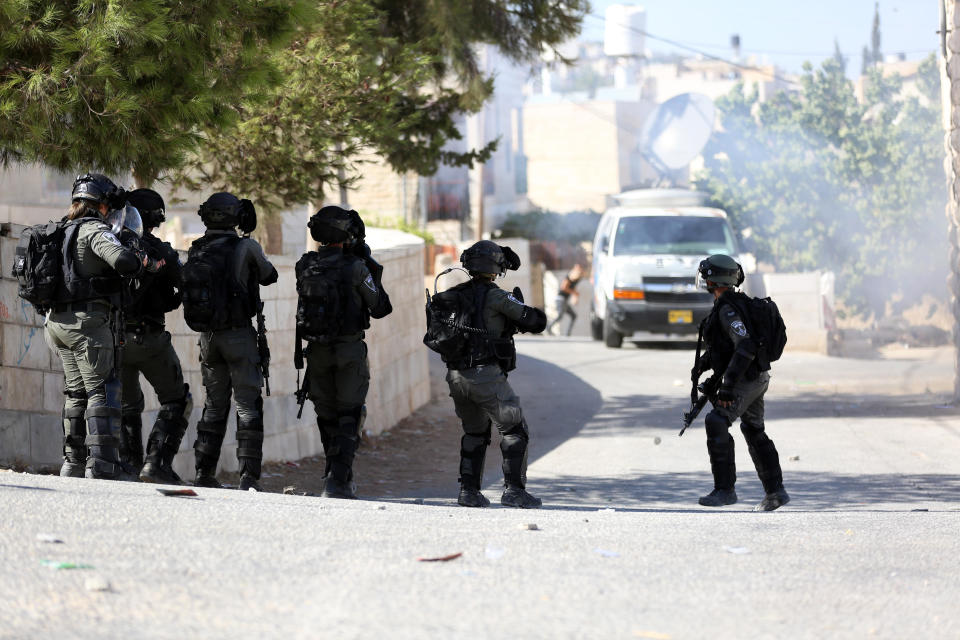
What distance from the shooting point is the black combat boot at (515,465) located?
7.44 m

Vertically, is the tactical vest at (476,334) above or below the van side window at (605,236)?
below

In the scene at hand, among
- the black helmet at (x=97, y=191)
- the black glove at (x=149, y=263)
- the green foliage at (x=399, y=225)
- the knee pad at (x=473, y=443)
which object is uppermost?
the green foliage at (x=399, y=225)

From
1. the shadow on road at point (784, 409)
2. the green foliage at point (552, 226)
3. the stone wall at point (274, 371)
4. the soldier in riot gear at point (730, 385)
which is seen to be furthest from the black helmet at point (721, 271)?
the green foliage at point (552, 226)

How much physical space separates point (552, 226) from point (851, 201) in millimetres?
13486

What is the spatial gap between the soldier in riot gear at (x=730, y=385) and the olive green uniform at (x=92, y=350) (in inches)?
135

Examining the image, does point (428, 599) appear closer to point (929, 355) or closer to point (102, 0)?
point (102, 0)

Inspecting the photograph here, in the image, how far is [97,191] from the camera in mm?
6707

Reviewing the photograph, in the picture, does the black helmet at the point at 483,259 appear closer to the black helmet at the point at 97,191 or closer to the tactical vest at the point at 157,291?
the tactical vest at the point at 157,291

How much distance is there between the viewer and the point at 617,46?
5791cm

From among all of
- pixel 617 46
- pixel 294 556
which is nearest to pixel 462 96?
pixel 294 556

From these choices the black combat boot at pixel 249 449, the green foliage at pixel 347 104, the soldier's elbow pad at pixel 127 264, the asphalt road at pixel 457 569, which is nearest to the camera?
the asphalt road at pixel 457 569

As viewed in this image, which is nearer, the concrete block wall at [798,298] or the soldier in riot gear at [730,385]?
the soldier in riot gear at [730,385]

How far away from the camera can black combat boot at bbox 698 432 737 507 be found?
7.75 metres

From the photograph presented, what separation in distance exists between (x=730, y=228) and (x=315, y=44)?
1019 cm
